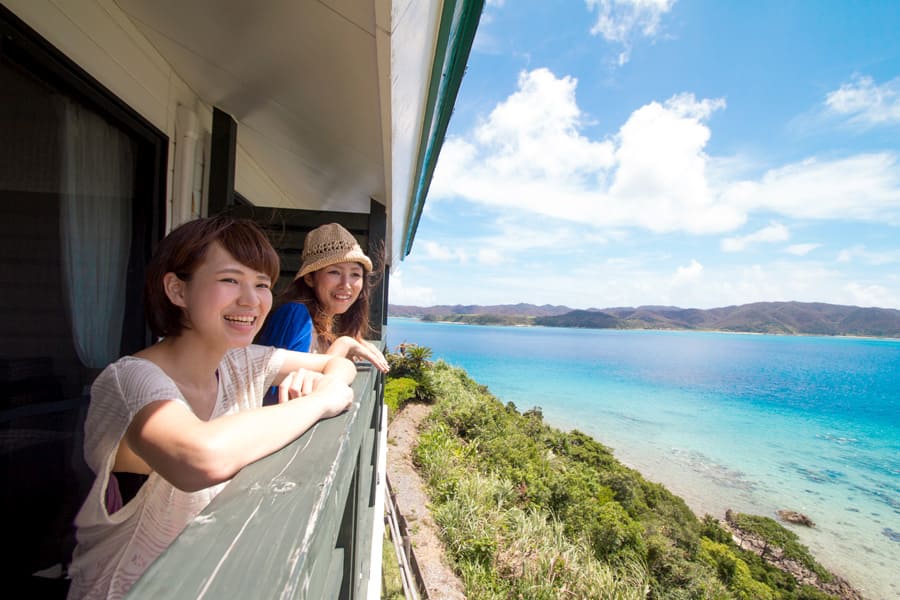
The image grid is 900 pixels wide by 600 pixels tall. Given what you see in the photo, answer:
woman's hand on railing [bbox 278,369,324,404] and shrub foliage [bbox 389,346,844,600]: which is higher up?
woman's hand on railing [bbox 278,369,324,404]

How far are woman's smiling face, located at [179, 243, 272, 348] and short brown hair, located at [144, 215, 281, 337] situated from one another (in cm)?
2

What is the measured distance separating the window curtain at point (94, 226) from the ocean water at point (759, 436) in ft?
39.5

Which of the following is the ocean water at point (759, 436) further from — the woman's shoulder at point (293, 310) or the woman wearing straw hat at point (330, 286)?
the woman's shoulder at point (293, 310)

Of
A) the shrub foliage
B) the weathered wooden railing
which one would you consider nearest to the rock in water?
the shrub foliage

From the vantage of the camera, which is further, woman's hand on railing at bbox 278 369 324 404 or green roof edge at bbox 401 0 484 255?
green roof edge at bbox 401 0 484 255

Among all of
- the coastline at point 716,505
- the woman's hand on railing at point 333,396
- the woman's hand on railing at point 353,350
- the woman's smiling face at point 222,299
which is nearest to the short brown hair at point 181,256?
the woman's smiling face at point 222,299

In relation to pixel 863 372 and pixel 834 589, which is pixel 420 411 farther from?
pixel 863 372

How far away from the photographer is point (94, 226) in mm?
2160

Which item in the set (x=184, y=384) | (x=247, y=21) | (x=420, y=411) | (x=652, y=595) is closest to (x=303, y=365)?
(x=184, y=384)

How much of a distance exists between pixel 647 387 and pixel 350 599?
77313 millimetres

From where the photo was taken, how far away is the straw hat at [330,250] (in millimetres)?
2244

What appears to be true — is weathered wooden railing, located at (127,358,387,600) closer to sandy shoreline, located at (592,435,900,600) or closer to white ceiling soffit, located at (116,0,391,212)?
white ceiling soffit, located at (116,0,391,212)

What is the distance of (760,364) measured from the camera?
120 metres

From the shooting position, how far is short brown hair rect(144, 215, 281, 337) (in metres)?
1.17
